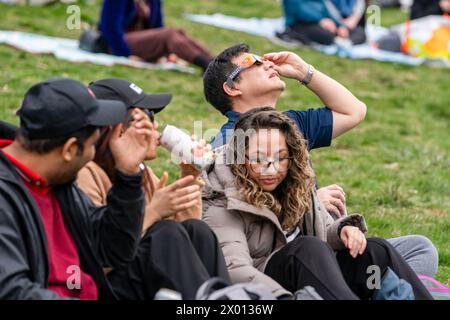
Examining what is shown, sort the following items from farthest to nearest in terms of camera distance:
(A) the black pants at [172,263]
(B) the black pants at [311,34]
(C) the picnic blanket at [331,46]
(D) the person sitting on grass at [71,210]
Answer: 1. (B) the black pants at [311,34]
2. (C) the picnic blanket at [331,46]
3. (A) the black pants at [172,263]
4. (D) the person sitting on grass at [71,210]

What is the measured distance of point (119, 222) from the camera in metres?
3.85

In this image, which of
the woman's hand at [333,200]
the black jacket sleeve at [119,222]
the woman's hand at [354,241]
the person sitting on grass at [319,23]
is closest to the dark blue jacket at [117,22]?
the person sitting on grass at [319,23]

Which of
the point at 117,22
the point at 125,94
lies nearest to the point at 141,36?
the point at 117,22

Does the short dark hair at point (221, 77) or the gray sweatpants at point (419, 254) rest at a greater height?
the short dark hair at point (221, 77)

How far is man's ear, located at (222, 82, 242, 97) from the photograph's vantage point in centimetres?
534

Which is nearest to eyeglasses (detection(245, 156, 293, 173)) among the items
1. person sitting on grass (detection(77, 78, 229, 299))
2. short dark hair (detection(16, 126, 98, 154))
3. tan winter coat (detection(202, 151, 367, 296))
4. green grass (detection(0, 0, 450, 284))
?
tan winter coat (detection(202, 151, 367, 296))

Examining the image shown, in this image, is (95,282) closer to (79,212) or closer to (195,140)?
(79,212)

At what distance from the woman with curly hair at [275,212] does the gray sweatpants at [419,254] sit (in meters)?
0.51

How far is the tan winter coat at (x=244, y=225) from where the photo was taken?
446cm

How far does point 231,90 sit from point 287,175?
0.81 m

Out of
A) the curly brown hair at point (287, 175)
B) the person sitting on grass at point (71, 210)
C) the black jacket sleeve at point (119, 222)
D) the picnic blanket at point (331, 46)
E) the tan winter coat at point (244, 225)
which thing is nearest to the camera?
the person sitting on grass at point (71, 210)

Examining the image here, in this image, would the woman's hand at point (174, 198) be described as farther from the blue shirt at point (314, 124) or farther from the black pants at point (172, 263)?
the blue shirt at point (314, 124)

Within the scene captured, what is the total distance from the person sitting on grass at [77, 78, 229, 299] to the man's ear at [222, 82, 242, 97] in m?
0.92

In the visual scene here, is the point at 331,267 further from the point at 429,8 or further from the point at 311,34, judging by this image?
the point at 429,8
